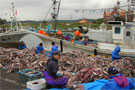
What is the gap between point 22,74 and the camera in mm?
5668

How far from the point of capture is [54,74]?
15.1 ft

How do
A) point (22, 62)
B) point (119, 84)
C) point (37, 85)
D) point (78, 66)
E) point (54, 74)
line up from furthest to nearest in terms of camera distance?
point (22, 62) → point (78, 66) → point (37, 85) → point (54, 74) → point (119, 84)

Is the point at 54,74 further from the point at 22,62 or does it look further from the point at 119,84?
the point at 22,62

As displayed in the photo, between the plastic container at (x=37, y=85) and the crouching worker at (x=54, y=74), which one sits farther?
the plastic container at (x=37, y=85)

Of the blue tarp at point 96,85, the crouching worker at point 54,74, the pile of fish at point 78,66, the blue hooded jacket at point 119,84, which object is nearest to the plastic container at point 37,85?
the crouching worker at point 54,74

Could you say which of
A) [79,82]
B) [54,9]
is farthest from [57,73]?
[54,9]

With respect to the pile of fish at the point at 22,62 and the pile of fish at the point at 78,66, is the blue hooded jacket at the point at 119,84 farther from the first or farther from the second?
the pile of fish at the point at 22,62

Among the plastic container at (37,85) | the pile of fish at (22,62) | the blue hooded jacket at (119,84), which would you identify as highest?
the blue hooded jacket at (119,84)

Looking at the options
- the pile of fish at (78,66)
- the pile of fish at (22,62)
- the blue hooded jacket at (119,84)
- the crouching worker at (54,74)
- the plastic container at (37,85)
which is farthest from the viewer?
the pile of fish at (22,62)

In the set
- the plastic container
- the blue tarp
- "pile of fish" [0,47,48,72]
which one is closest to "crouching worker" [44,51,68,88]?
the plastic container

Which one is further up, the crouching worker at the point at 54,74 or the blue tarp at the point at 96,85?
the crouching worker at the point at 54,74

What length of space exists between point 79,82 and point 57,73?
0.88m

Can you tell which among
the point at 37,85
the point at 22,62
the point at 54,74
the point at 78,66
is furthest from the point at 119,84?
the point at 22,62

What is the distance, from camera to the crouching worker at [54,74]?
4.57 m
